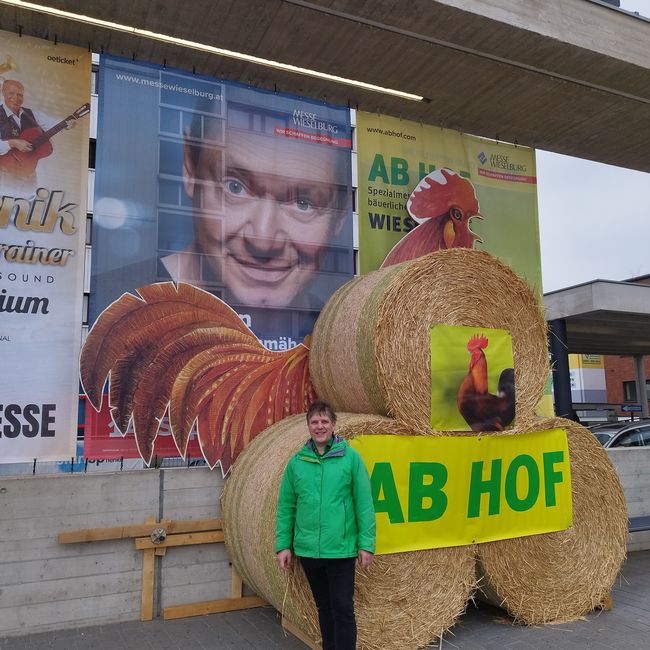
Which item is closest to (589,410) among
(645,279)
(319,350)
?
(645,279)

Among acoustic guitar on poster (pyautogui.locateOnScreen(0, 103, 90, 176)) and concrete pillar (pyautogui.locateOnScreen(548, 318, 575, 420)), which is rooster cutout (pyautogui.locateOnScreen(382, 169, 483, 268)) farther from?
concrete pillar (pyautogui.locateOnScreen(548, 318, 575, 420))

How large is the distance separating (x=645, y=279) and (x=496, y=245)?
27535 millimetres

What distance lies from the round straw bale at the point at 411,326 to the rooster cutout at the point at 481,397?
0.14 metres

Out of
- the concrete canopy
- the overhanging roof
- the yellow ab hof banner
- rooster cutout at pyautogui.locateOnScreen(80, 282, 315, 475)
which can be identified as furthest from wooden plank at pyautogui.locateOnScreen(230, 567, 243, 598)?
the overhanging roof

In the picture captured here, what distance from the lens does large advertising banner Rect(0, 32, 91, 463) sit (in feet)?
14.4

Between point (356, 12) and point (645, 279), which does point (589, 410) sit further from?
point (356, 12)

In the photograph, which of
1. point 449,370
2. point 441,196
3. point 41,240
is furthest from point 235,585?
point 441,196

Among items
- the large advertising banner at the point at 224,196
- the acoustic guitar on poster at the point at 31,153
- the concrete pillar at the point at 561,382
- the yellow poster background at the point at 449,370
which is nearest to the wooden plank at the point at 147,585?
the large advertising banner at the point at 224,196

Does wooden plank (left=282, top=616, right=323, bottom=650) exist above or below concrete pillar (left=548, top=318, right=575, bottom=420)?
below

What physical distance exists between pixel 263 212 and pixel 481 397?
2328mm

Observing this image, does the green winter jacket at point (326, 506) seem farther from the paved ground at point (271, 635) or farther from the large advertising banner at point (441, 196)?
the large advertising banner at point (441, 196)

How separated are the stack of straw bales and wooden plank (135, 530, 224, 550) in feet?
0.64

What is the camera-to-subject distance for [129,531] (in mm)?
4355

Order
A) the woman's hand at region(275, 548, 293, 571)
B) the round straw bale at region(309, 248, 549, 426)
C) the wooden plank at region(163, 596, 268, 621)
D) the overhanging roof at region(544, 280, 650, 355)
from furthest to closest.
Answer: the overhanging roof at region(544, 280, 650, 355), the wooden plank at region(163, 596, 268, 621), the round straw bale at region(309, 248, 549, 426), the woman's hand at region(275, 548, 293, 571)
